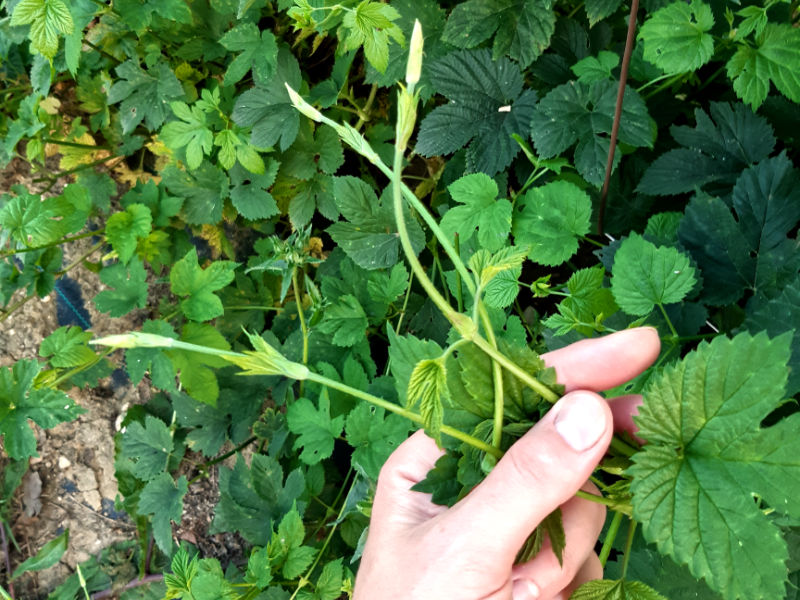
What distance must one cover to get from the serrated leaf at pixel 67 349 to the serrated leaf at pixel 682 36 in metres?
1.80

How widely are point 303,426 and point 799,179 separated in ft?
4.59

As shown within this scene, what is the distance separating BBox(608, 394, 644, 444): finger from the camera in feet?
3.56

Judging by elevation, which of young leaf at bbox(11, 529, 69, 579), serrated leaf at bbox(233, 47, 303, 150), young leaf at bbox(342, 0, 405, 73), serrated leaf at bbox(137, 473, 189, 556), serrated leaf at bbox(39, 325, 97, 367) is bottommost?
young leaf at bbox(11, 529, 69, 579)

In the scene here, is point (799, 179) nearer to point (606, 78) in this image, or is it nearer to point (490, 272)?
point (606, 78)

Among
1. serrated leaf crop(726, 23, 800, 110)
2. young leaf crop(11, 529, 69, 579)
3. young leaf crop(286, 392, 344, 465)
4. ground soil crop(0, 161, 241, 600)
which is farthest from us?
A: ground soil crop(0, 161, 241, 600)

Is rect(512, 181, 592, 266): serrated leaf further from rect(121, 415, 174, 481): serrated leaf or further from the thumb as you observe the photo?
rect(121, 415, 174, 481): serrated leaf

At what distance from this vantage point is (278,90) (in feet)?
6.29

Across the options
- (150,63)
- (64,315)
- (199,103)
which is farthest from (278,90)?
(64,315)

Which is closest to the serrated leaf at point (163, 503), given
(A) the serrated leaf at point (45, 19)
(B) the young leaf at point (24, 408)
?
(B) the young leaf at point (24, 408)

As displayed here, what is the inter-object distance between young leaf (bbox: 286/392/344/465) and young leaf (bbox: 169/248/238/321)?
0.41 metres

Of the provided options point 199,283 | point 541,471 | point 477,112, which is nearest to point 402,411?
point 541,471

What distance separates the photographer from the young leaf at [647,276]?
45.8 inches

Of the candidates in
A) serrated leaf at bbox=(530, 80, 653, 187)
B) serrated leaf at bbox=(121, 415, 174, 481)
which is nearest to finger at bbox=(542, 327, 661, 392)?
serrated leaf at bbox=(530, 80, 653, 187)

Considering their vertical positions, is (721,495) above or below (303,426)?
above
